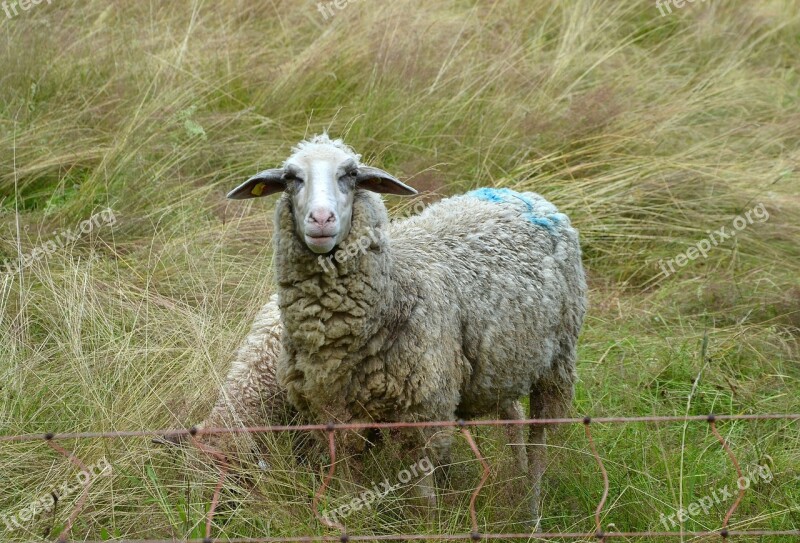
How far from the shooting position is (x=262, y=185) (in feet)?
11.9

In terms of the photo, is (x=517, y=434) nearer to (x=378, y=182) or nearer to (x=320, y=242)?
(x=378, y=182)

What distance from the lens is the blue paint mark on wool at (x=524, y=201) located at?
4.21 metres

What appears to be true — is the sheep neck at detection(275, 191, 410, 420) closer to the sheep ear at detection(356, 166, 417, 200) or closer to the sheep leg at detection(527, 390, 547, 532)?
the sheep ear at detection(356, 166, 417, 200)

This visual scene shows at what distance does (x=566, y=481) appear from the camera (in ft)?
13.3

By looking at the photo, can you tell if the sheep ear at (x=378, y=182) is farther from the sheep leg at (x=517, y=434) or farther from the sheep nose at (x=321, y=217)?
the sheep leg at (x=517, y=434)

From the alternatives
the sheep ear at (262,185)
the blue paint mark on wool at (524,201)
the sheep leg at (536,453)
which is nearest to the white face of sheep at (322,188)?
the sheep ear at (262,185)

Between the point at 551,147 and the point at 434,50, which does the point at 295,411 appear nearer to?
the point at 551,147

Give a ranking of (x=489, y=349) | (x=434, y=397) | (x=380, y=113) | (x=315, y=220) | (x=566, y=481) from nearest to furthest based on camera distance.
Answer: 1. (x=315, y=220)
2. (x=434, y=397)
3. (x=489, y=349)
4. (x=566, y=481)
5. (x=380, y=113)

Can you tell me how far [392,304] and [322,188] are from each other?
48cm

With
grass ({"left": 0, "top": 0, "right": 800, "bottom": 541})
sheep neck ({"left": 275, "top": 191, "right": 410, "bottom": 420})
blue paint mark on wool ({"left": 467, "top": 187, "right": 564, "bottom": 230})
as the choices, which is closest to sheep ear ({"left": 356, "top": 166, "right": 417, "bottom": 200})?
sheep neck ({"left": 275, "top": 191, "right": 410, "bottom": 420})

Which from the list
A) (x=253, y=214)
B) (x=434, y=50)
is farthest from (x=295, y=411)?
(x=434, y=50)

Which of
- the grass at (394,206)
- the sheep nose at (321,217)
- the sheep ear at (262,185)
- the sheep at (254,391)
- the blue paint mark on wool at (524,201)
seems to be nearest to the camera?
the sheep nose at (321,217)

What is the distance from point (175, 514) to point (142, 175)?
2.75 meters

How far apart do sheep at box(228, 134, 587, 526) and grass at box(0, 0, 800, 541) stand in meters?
0.25
